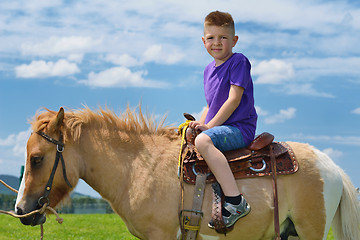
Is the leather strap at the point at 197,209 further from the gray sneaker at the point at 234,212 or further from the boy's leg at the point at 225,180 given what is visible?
the gray sneaker at the point at 234,212

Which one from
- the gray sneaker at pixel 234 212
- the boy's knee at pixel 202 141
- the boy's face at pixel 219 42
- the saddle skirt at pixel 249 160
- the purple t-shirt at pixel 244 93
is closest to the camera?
the gray sneaker at pixel 234 212

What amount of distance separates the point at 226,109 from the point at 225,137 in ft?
1.08

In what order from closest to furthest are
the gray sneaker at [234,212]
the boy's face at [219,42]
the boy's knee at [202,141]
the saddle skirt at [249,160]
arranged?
the gray sneaker at [234,212] → the boy's knee at [202,141] → the saddle skirt at [249,160] → the boy's face at [219,42]

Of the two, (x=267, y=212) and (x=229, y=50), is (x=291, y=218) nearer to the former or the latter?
(x=267, y=212)

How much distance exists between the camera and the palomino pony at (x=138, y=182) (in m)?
4.27

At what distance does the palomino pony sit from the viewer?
427cm

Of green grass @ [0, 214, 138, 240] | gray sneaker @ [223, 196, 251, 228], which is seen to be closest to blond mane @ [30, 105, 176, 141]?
gray sneaker @ [223, 196, 251, 228]

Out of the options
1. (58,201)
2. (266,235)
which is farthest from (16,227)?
(266,235)

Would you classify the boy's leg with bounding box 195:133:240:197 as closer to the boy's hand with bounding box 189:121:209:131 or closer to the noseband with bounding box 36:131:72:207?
the boy's hand with bounding box 189:121:209:131

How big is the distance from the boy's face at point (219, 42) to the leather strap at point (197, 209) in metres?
1.54

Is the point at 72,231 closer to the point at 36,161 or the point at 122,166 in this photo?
the point at 36,161

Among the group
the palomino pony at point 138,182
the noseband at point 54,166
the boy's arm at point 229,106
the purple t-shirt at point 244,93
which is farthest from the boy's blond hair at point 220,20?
the noseband at point 54,166

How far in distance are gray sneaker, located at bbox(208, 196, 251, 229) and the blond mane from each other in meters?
1.19

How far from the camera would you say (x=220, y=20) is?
471cm
